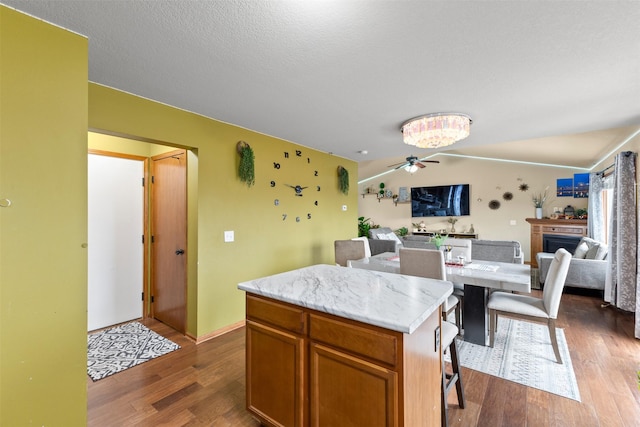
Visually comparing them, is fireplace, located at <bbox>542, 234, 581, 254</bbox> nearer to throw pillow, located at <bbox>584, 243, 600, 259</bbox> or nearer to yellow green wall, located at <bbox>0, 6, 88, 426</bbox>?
throw pillow, located at <bbox>584, 243, 600, 259</bbox>

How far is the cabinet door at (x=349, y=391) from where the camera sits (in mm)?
1190

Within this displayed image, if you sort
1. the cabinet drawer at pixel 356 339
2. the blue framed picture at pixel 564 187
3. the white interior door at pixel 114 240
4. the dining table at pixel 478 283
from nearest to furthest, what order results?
the cabinet drawer at pixel 356 339 < the dining table at pixel 478 283 < the white interior door at pixel 114 240 < the blue framed picture at pixel 564 187

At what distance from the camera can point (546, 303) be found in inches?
102

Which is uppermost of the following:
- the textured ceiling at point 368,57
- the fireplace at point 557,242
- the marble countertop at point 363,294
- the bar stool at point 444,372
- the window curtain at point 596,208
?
the textured ceiling at point 368,57

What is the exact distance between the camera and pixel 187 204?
3.07 m

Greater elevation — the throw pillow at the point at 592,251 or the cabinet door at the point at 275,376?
the throw pillow at the point at 592,251

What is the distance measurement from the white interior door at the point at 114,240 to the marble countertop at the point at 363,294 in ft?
8.54

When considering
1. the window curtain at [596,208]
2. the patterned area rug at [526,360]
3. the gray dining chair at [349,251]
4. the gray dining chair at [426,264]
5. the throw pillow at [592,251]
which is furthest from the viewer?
the window curtain at [596,208]

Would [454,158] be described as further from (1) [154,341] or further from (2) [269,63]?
(1) [154,341]

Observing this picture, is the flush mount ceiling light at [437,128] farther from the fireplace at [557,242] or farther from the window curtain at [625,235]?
the fireplace at [557,242]

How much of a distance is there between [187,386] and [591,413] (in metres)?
2.85

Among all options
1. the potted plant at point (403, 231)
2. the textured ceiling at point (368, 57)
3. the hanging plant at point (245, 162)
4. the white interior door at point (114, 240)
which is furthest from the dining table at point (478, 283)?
the potted plant at point (403, 231)

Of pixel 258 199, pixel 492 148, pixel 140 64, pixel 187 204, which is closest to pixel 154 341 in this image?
pixel 187 204

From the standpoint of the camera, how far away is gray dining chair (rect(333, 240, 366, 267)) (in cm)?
397
